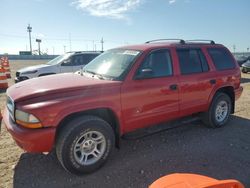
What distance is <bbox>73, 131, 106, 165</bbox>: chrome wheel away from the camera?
364cm

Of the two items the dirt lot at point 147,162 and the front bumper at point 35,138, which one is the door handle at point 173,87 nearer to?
the dirt lot at point 147,162

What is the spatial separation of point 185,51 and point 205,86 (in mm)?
843

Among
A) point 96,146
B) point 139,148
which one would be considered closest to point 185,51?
point 139,148

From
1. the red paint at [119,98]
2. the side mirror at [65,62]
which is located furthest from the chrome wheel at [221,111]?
the side mirror at [65,62]

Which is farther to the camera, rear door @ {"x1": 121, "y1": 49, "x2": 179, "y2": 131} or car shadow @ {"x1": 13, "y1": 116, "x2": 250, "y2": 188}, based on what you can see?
rear door @ {"x1": 121, "y1": 49, "x2": 179, "y2": 131}

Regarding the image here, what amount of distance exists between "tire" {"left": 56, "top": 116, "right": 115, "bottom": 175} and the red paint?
165 millimetres

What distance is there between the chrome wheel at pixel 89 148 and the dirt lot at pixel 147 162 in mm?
231

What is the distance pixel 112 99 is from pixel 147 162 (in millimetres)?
1194

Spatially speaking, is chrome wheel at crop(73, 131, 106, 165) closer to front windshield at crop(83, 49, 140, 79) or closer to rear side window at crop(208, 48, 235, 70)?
front windshield at crop(83, 49, 140, 79)

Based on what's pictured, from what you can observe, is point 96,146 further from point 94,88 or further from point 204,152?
point 204,152

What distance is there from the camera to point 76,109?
3.46 metres

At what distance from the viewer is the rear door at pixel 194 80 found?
4805 millimetres

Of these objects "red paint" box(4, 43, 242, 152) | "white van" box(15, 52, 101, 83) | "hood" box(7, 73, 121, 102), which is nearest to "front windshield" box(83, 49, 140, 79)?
"red paint" box(4, 43, 242, 152)

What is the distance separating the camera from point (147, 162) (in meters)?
4.07
